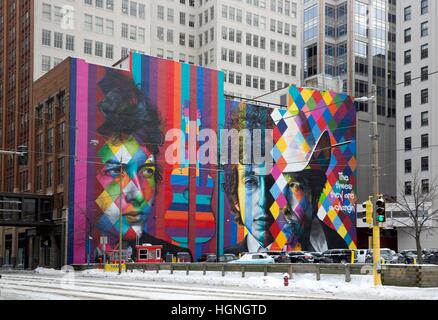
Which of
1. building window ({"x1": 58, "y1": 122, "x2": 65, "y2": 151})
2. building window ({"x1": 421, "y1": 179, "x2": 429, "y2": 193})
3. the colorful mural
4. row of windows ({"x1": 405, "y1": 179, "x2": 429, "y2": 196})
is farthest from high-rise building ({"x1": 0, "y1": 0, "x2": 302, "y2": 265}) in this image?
building window ({"x1": 421, "y1": 179, "x2": 429, "y2": 193})

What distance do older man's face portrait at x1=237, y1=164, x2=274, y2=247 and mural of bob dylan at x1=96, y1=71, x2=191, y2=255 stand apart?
439 inches

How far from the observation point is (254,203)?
91.1 metres

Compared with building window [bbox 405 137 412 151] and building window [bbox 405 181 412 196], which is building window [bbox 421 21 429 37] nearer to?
building window [bbox 405 137 412 151]

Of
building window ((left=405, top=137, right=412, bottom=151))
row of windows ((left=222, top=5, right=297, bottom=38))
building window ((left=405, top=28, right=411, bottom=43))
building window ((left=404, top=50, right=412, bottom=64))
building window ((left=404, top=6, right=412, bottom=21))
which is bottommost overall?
building window ((left=405, top=137, right=412, bottom=151))

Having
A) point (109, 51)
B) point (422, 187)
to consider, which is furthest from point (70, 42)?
point (422, 187)

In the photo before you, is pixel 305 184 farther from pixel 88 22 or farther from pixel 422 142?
pixel 88 22

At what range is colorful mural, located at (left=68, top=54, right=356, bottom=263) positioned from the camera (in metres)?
78.9

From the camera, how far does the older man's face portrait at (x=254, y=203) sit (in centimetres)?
9006

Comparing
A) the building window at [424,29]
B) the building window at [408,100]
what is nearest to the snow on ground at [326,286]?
the building window at [408,100]

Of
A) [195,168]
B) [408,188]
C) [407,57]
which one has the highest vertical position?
[407,57]

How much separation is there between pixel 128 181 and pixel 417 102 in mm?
48339

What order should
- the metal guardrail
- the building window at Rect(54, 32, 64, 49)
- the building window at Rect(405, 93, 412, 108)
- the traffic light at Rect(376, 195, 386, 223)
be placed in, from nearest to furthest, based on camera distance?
1. the traffic light at Rect(376, 195, 386, 223)
2. the metal guardrail
3. the building window at Rect(54, 32, 64, 49)
4. the building window at Rect(405, 93, 412, 108)

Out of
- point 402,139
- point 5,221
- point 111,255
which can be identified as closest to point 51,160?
point 5,221

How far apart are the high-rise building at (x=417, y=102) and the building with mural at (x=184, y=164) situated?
912 centimetres
